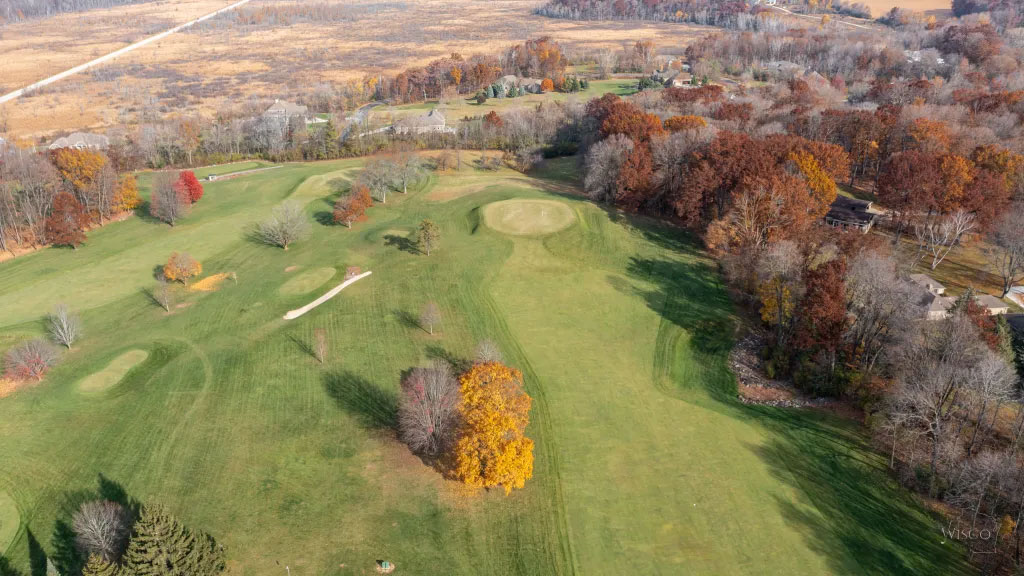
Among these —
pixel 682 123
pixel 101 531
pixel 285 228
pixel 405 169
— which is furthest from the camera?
pixel 405 169

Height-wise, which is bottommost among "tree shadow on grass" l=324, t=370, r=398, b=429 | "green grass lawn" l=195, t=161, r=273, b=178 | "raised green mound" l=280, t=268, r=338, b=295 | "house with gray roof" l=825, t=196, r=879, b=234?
"tree shadow on grass" l=324, t=370, r=398, b=429

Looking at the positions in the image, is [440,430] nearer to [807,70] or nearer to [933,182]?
[933,182]

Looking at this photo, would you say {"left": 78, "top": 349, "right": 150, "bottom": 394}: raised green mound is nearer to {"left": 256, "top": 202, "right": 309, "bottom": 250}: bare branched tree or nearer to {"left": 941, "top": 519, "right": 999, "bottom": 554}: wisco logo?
{"left": 256, "top": 202, "right": 309, "bottom": 250}: bare branched tree

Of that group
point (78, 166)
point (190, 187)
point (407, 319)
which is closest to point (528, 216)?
point (407, 319)

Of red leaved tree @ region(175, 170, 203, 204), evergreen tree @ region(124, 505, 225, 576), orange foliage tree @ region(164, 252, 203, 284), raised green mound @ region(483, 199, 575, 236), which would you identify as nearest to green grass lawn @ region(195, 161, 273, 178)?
red leaved tree @ region(175, 170, 203, 204)

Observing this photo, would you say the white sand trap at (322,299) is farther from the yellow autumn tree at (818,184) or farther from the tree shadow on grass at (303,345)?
the yellow autumn tree at (818,184)

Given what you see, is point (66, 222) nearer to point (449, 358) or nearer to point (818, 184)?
point (449, 358)

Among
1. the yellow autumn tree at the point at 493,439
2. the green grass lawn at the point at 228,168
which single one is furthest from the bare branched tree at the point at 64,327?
the green grass lawn at the point at 228,168

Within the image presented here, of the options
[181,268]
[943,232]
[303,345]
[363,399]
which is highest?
[943,232]
